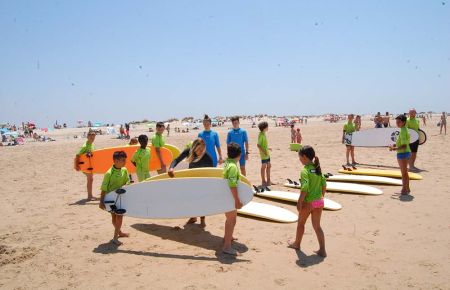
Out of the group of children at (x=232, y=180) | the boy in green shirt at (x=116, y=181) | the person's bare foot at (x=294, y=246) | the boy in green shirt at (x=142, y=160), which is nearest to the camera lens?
the group of children at (x=232, y=180)

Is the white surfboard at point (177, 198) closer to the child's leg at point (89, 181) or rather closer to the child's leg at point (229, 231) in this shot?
the child's leg at point (229, 231)

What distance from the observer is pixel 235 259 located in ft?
13.3

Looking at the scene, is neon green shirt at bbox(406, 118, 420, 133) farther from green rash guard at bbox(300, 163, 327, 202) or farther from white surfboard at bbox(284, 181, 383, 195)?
green rash guard at bbox(300, 163, 327, 202)

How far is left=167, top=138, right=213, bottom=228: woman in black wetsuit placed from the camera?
4.89 meters

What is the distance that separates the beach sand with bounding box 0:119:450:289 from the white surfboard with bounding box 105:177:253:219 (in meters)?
0.37

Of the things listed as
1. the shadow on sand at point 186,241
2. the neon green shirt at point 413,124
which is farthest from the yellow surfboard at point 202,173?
the neon green shirt at point 413,124

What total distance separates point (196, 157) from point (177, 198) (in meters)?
0.65

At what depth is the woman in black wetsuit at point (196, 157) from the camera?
4.89m

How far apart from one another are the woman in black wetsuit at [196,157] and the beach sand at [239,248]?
96 cm

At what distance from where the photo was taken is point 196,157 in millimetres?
5066

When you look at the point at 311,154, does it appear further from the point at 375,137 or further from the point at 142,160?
the point at 375,137

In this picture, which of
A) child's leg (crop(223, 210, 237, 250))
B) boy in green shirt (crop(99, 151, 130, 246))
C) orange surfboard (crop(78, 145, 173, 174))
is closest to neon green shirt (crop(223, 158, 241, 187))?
child's leg (crop(223, 210, 237, 250))

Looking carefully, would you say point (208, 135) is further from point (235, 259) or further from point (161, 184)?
point (235, 259)

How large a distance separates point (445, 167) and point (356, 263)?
7.44m
